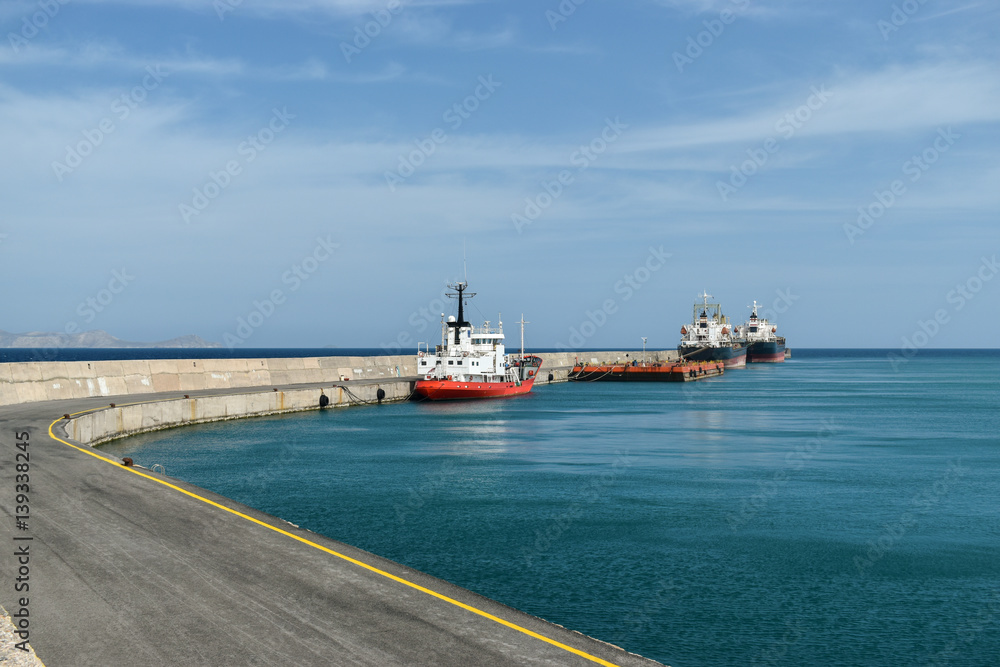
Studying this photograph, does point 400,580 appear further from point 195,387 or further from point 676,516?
point 195,387

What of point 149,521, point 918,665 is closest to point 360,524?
point 149,521

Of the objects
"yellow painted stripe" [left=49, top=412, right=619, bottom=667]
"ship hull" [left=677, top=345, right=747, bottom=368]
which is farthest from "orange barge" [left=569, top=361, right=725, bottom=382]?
"yellow painted stripe" [left=49, top=412, right=619, bottom=667]

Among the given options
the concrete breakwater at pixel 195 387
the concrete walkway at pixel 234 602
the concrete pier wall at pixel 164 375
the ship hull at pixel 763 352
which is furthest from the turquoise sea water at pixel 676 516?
the ship hull at pixel 763 352

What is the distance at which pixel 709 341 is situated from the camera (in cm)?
15150

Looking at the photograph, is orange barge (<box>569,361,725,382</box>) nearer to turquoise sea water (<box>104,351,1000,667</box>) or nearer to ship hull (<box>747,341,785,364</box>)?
turquoise sea water (<box>104,351,1000,667</box>)

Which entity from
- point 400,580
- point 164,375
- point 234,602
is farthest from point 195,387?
point 234,602

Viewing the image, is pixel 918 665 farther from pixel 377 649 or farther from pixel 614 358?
pixel 614 358

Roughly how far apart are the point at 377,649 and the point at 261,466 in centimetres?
2442

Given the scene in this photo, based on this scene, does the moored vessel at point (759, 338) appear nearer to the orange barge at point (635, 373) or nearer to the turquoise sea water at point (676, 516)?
the orange barge at point (635, 373)

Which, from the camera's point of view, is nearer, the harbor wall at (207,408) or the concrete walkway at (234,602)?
the concrete walkway at (234,602)

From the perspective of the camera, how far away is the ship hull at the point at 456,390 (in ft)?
214

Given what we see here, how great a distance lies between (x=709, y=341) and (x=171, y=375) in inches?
4656

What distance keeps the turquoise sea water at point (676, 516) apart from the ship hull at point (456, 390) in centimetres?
1142

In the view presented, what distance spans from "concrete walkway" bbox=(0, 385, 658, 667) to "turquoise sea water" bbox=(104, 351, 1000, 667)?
3.48 meters
